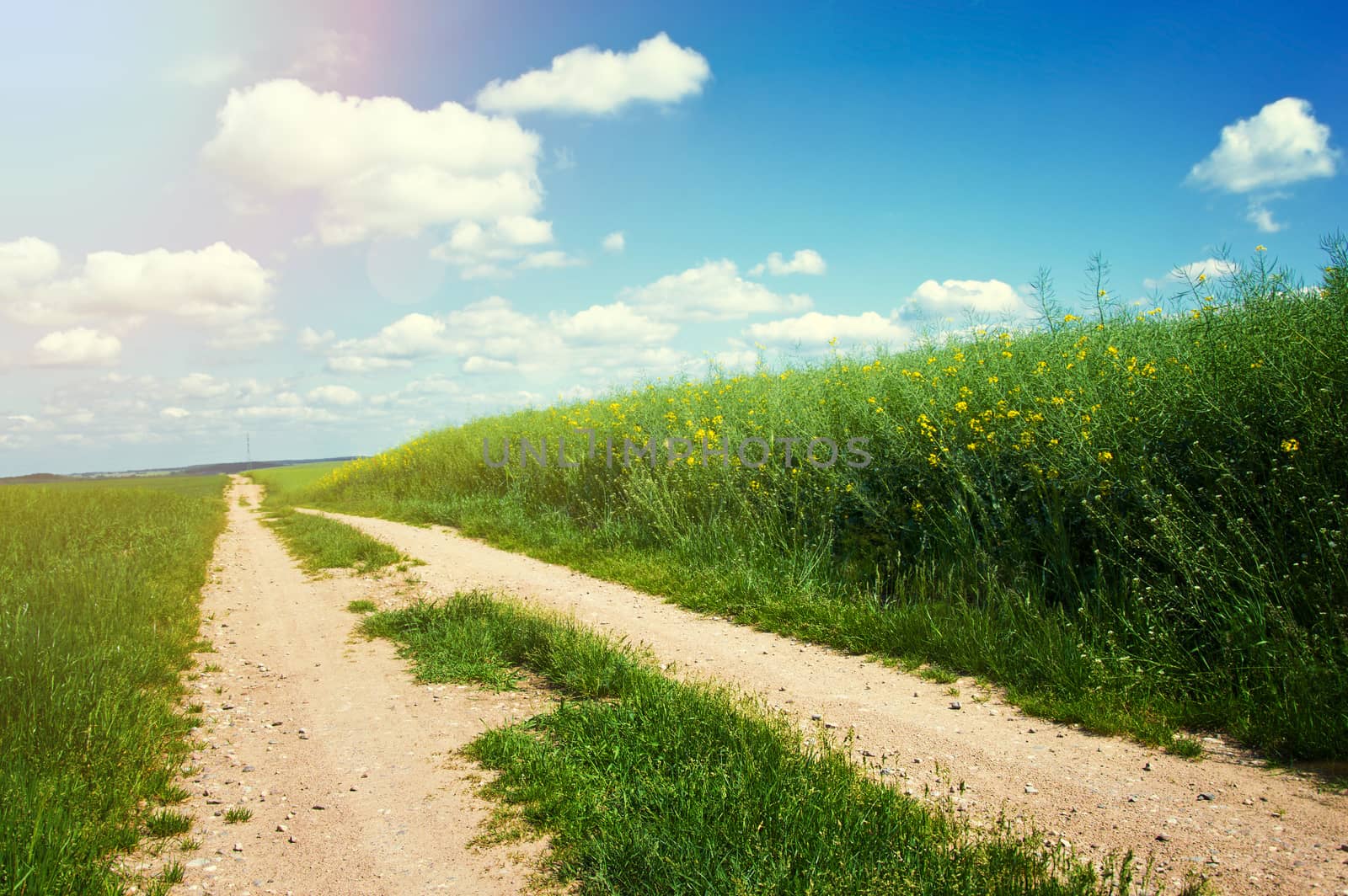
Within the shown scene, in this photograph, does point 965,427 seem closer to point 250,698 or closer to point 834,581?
point 834,581

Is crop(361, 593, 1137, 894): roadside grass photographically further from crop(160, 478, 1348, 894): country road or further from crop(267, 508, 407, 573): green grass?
crop(267, 508, 407, 573): green grass

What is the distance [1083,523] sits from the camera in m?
5.98

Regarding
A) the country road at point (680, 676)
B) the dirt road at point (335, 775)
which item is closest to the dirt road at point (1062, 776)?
the country road at point (680, 676)

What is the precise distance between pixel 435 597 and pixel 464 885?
5.03 m

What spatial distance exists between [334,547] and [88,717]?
752 centimetres

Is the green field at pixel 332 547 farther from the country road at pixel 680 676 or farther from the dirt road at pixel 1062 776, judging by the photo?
the dirt road at pixel 1062 776

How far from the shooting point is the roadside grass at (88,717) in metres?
3.12

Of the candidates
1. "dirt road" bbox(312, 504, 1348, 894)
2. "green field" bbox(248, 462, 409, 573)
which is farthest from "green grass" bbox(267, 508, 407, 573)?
"dirt road" bbox(312, 504, 1348, 894)

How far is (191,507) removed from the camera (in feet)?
68.4

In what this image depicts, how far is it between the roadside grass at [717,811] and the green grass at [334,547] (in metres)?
6.54

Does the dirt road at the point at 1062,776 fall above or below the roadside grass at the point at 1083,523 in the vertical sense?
below

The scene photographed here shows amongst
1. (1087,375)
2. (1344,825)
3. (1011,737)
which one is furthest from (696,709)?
(1087,375)

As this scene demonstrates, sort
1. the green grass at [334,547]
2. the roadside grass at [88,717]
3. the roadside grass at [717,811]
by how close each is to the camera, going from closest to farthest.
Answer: the roadside grass at [717,811] → the roadside grass at [88,717] → the green grass at [334,547]

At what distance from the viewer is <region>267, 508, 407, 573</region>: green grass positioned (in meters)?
10.5
